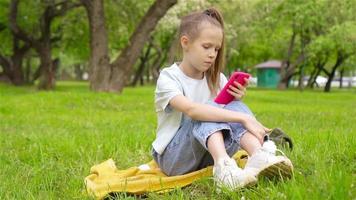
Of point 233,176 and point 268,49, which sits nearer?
point 233,176

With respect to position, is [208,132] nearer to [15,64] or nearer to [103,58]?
[103,58]

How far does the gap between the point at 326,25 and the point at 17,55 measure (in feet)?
64.0

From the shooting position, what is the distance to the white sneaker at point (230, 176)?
11.2 feet

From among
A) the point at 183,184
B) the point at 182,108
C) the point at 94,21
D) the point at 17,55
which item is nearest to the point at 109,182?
the point at 183,184


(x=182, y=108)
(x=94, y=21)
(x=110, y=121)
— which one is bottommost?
(x=110, y=121)

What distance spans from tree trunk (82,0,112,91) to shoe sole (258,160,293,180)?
52.0 ft

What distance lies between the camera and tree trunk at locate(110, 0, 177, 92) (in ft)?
59.3

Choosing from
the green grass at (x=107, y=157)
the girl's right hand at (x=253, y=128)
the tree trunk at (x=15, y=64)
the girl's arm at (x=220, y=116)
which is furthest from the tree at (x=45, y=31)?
the girl's right hand at (x=253, y=128)

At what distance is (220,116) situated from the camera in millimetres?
3688

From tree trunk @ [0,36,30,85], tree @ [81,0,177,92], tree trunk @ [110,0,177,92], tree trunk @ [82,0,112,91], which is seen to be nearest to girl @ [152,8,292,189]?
tree trunk @ [110,0,177,92]

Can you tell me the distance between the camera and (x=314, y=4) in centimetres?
2922

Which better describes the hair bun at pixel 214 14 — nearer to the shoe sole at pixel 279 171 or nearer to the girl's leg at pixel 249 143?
the girl's leg at pixel 249 143

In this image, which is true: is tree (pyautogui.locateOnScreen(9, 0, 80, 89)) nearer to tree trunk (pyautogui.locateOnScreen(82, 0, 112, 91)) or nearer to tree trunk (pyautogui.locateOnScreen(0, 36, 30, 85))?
tree trunk (pyautogui.locateOnScreen(0, 36, 30, 85))

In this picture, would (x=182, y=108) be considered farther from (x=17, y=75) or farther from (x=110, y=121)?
(x=17, y=75)
